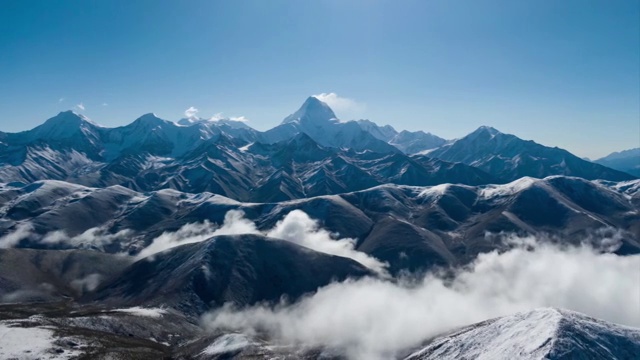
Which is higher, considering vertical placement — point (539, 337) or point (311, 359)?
point (539, 337)

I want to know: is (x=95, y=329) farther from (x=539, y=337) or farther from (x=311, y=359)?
(x=539, y=337)

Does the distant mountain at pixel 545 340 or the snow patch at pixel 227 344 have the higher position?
the distant mountain at pixel 545 340

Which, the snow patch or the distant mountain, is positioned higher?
the distant mountain

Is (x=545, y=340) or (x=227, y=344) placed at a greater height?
(x=545, y=340)

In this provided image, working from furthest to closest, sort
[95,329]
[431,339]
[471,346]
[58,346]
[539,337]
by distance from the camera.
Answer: [95,329], [431,339], [58,346], [471,346], [539,337]

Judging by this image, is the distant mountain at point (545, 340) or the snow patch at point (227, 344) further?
the snow patch at point (227, 344)

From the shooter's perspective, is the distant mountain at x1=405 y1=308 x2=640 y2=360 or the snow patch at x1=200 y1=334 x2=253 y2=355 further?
the snow patch at x1=200 y1=334 x2=253 y2=355

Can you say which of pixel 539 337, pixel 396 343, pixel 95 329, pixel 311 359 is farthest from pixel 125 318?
pixel 539 337

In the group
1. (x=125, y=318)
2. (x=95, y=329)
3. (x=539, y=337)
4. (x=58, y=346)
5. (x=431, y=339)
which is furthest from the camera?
(x=125, y=318)
